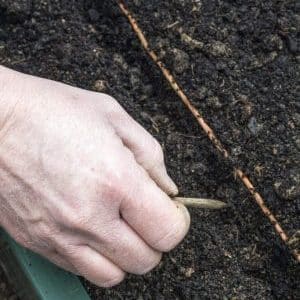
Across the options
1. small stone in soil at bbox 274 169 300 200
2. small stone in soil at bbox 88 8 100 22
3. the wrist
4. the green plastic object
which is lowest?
the green plastic object

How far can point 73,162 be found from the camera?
41.4 inches

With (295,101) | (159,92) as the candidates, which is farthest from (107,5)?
(295,101)

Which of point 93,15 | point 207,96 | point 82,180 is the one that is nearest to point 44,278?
point 82,180

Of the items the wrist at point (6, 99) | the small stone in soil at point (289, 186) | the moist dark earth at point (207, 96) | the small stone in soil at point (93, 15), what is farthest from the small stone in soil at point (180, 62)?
the wrist at point (6, 99)

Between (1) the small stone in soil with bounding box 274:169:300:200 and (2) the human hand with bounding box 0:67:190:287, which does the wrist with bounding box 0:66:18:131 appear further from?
(1) the small stone in soil with bounding box 274:169:300:200

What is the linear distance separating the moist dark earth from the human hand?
0.28 m

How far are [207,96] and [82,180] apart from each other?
54cm

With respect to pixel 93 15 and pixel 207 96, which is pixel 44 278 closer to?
pixel 207 96

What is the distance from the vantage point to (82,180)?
3.43 ft

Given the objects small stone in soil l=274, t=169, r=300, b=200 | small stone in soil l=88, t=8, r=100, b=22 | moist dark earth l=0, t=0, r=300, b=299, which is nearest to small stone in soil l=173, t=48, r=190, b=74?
moist dark earth l=0, t=0, r=300, b=299

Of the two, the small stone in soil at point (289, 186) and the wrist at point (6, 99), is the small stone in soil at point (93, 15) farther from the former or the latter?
the small stone in soil at point (289, 186)

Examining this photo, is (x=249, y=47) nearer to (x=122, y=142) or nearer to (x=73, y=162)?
(x=122, y=142)

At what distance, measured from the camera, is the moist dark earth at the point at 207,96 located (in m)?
1.39

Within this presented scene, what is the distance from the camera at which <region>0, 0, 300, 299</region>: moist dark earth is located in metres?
1.39
